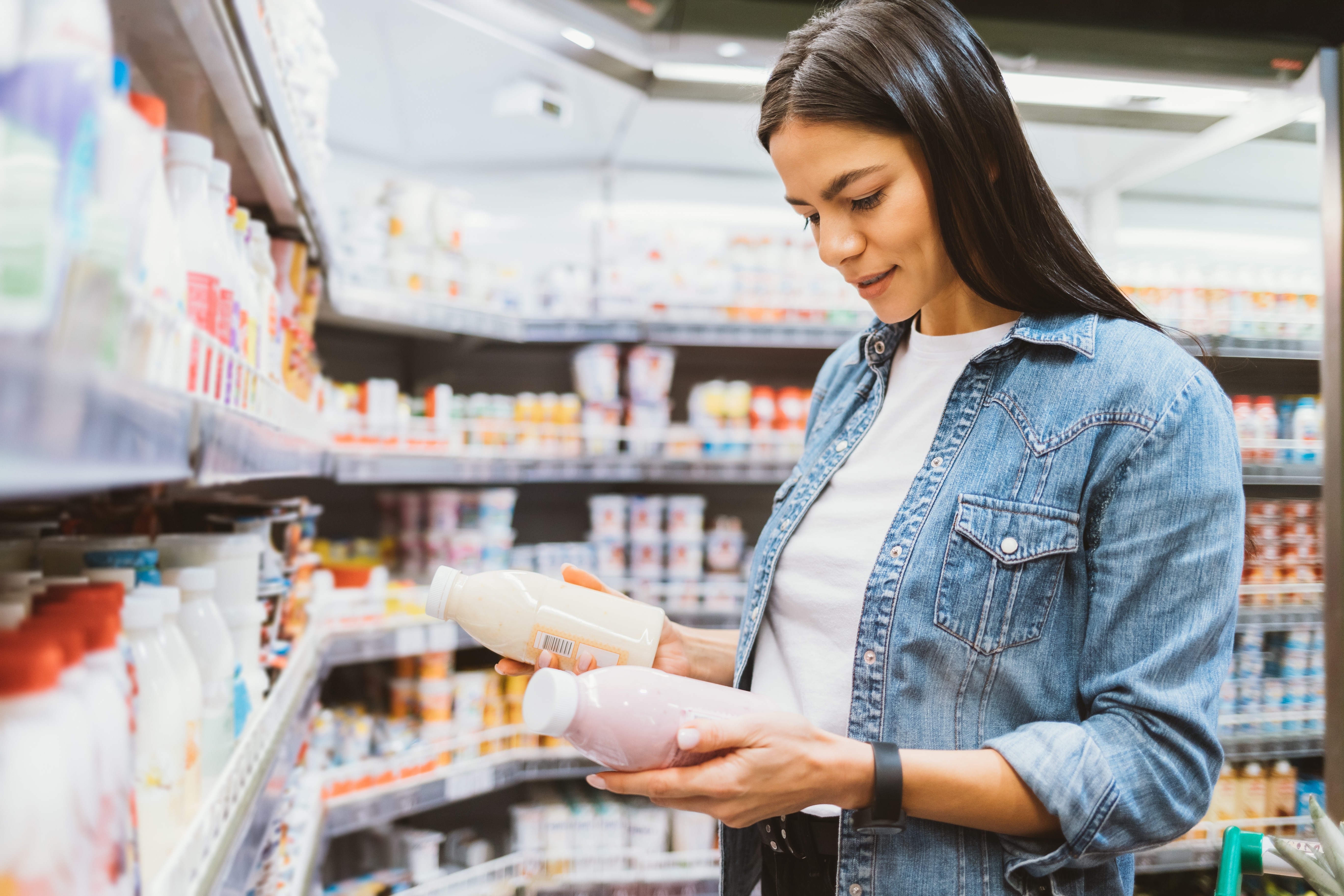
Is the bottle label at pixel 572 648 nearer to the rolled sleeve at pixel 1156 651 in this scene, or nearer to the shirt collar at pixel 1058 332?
the rolled sleeve at pixel 1156 651

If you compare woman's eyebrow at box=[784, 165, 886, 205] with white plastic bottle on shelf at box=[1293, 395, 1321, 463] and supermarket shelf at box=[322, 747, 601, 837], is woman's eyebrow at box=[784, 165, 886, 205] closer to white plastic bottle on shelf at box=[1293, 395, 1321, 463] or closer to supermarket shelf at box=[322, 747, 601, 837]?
supermarket shelf at box=[322, 747, 601, 837]

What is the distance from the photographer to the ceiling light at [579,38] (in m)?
2.33

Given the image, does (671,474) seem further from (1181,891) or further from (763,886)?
(1181,891)

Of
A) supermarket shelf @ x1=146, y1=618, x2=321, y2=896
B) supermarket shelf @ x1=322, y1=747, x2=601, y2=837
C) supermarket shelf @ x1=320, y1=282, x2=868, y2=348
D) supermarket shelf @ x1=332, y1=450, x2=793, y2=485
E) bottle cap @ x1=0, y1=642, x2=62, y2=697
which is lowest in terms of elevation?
supermarket shelf @ x1=322, y1=747, x2=601, y2=837

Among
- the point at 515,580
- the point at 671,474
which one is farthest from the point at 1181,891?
the point at 515,580

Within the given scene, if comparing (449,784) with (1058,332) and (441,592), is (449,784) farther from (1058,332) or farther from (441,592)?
(1058,332)

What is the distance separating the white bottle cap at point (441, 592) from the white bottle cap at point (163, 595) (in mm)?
302

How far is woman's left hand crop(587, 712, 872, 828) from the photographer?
0.72 m

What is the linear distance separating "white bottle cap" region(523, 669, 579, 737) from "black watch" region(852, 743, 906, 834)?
10.7 inches

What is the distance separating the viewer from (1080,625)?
2.74 feet

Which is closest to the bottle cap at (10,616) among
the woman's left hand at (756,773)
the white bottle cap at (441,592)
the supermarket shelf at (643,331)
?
the woman's left hand at (756,773)

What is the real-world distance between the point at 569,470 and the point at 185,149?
1.70m

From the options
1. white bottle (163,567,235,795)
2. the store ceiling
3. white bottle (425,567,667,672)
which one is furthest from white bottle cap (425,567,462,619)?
the store ceiling

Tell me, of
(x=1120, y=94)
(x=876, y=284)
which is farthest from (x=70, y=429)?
(x=1120, y=94)
